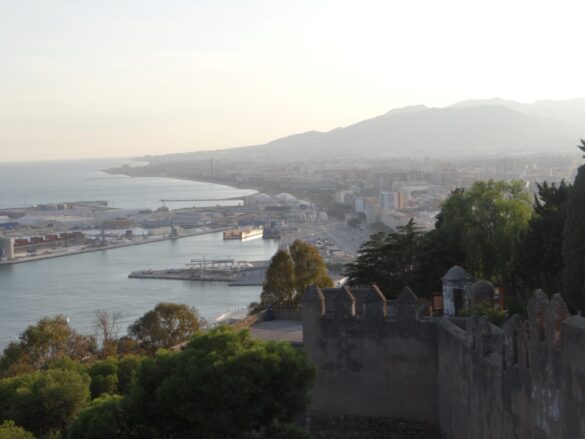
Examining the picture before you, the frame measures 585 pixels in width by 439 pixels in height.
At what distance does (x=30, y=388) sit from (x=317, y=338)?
Result: 3.09 m

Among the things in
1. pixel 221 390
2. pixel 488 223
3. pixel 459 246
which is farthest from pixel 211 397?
pixel 488 223

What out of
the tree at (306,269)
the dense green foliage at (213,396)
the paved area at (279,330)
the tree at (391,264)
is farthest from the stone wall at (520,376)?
the tree at (306,269)

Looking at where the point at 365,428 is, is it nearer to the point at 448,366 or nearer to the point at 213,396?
the point at 448,366

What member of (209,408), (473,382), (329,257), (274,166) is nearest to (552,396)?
(473,382)

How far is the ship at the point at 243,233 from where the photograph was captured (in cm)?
7381

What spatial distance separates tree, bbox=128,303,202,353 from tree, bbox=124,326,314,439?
1051cm

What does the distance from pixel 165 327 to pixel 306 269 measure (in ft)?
10.6

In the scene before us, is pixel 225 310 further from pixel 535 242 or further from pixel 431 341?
pixel 431 341

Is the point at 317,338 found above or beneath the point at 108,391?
above

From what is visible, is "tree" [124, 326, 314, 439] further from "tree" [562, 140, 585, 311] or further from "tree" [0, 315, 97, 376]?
"tree" [0, 315, 97, 376]

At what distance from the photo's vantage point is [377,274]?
1498 cm

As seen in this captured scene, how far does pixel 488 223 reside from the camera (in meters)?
15.1

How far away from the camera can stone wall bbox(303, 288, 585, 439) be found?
6.07 m

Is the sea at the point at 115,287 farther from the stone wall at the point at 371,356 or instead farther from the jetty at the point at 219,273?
the stone wall at the point at 371,356
